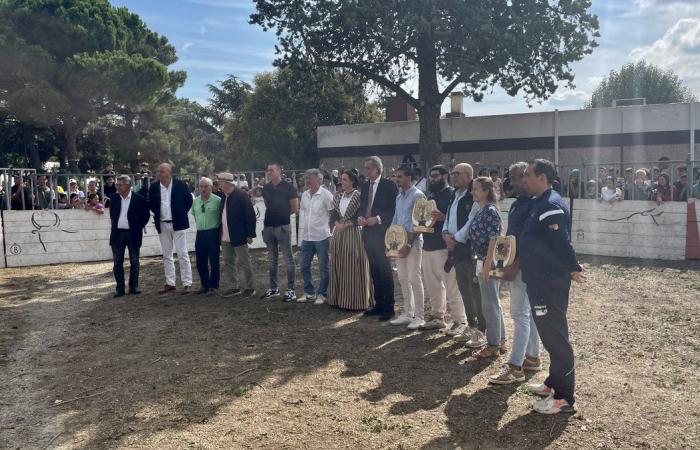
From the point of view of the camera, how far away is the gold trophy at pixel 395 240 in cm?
707

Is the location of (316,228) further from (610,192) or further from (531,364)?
(610,192)

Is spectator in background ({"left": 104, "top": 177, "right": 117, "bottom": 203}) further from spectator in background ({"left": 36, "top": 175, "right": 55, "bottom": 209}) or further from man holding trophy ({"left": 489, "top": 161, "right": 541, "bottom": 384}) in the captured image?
man holding trophy ({"left": 489, "top": 161, "right": 541, "bottom": 384})

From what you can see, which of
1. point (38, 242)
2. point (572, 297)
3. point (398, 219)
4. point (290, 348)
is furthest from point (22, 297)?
point (572, 297)

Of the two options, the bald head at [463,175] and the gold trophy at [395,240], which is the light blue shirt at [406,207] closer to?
the gold trophy at [395,240]

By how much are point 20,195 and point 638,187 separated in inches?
488

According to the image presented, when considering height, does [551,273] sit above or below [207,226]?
below

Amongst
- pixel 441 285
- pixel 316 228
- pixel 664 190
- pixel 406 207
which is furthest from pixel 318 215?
pixel 664 190

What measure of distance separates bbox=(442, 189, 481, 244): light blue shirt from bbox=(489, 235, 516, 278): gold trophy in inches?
28.7

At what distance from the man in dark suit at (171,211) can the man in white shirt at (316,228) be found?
1.93 meters

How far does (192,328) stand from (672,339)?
534 cm

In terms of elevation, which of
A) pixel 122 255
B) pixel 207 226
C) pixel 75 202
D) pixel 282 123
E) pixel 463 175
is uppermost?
pixel 282 123

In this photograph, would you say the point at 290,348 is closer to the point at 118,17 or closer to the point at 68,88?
the point at 68,88

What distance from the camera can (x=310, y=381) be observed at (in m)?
5.49

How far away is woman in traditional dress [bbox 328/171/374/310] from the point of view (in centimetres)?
798
